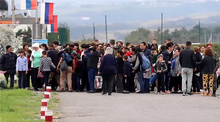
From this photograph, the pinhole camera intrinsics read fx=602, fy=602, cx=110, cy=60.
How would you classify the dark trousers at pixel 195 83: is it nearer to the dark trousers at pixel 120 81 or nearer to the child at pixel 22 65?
the dark trousers at pixel 120 81

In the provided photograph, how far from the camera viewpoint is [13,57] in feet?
80.9

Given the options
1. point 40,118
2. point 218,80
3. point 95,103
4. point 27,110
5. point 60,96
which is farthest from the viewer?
point 218,80

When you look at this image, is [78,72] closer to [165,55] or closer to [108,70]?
[108,70]

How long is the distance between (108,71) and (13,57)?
14.8 ft

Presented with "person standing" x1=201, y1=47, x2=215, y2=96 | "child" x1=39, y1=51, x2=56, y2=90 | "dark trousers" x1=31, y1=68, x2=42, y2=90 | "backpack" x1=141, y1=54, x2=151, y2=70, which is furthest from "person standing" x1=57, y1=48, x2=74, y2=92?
"person standing" x1=201, y1=47, x2=215, y2=96

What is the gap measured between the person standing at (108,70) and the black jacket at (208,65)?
331cm

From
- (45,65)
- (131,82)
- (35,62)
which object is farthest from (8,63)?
(131,82)

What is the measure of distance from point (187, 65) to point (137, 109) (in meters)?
5.64

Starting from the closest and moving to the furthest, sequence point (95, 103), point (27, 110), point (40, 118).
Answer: point (40, 118), point (27, 110), point (95, 103)

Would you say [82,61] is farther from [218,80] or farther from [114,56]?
[218,80]

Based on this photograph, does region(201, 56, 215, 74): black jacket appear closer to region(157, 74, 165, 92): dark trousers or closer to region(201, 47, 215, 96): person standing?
region(201, 47, 215, 96): person standing

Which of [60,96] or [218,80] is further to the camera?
[218,80]

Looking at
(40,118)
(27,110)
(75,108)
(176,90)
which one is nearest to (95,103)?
(75,108)

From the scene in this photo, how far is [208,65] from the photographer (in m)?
21.9
